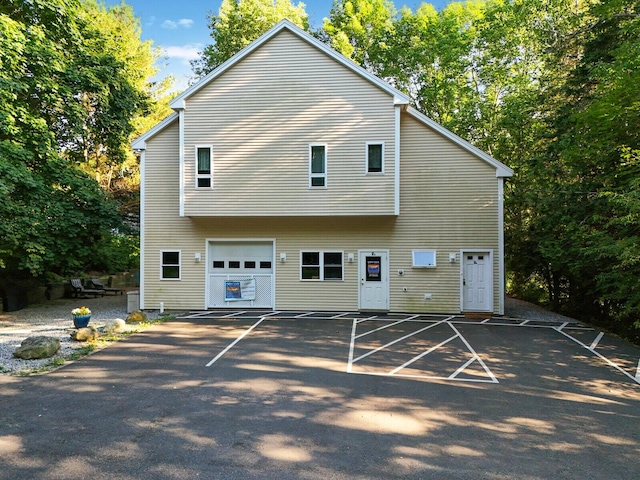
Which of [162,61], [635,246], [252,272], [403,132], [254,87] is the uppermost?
[162,61]

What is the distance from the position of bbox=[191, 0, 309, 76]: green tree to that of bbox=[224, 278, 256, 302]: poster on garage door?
17.0m

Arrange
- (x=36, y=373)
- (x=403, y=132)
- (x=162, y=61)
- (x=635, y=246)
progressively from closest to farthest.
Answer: (x=36, y=373) → (x=635, y=246) → (x=403, y=132) → (x=162, y=61)

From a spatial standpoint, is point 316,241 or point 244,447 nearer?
point 244,447

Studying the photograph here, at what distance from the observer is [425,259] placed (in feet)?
44.3

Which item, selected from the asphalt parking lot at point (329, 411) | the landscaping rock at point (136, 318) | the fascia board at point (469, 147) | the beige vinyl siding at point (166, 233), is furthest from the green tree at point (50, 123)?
the fascia board at point (469, 147)

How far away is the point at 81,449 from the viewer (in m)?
4.40

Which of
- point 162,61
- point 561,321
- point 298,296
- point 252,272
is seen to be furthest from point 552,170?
point 162,61

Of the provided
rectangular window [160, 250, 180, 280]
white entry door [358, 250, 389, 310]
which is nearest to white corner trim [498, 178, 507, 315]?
white entry door [358, 250, 389, 310]

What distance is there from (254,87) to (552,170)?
10945 millimetres

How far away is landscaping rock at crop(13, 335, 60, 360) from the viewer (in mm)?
8125

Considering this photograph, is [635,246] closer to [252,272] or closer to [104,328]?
[252,272]

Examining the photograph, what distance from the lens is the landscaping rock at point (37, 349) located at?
26.7ft

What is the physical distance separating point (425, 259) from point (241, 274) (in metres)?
6.37

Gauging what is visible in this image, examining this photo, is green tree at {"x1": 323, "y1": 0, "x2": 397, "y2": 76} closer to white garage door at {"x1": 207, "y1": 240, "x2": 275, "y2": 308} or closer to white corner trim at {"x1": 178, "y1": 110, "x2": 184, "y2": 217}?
white corner trim at {"x1": 178, "y1": 110, "x2": 184, "y2": 217}
